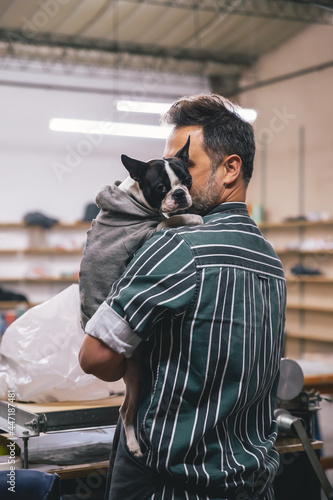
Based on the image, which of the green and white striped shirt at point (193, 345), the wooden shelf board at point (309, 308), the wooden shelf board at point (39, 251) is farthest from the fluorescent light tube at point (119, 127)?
the green and white striped shirt at point (193, 345)

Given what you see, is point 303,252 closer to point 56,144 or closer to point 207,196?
point 56,144

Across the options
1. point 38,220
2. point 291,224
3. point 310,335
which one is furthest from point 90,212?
point 310,335

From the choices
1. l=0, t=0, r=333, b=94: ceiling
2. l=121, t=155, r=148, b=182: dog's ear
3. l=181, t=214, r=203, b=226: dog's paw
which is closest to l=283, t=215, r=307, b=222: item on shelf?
l=0, t=0, r=333, b=94: ceiling

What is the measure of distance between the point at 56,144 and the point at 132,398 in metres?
8.90

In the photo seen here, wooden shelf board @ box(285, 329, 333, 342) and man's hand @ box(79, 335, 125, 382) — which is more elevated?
man's hand @ box(79, 335, 125, 382)

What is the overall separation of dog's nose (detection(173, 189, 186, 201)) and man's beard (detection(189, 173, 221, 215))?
11 cm

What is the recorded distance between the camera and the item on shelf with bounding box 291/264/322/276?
8984 mm

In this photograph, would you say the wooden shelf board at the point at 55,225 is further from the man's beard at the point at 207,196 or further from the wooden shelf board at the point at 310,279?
the man's beard at the point at 207,196

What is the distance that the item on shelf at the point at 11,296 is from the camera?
904 cm

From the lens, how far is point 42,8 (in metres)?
8.25

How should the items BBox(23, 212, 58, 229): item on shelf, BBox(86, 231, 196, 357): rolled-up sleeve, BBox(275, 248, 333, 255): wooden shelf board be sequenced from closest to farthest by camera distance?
1. BBox(86, 231, 196, 357): rolled-up sleeve
2. BBox(275, 248, 333, 255): wooden shelf board
3. BBox(23, 212, 58, 229): item on shelf

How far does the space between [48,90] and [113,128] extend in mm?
2491

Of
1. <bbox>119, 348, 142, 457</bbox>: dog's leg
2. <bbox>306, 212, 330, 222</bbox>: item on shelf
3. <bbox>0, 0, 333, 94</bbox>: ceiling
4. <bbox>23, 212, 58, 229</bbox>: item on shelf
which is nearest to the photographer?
<bbox>119, 348, 142, 457</bbox>: dog's leg

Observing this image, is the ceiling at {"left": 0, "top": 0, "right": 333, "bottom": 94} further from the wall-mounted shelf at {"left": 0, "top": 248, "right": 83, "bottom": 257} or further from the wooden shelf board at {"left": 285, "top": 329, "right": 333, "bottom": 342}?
the wooden shelf board at {"left": 285, "top": 329, "right": 333, "bottom": 342}
